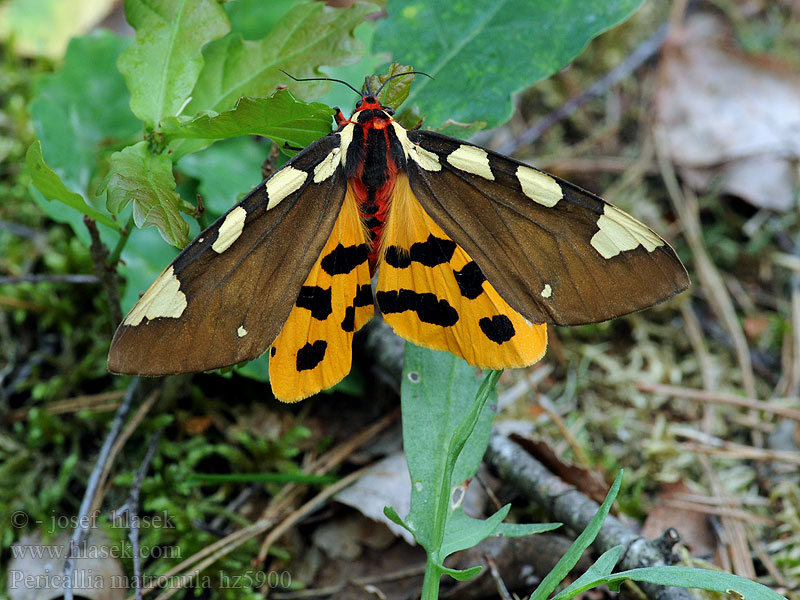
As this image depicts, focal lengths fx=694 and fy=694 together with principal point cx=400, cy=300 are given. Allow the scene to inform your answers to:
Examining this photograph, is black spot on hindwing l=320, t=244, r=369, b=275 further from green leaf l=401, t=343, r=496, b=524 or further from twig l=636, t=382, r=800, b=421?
twig l=636, t=382, r=800, b=421

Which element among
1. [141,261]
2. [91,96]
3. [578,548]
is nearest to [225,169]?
[141,261]

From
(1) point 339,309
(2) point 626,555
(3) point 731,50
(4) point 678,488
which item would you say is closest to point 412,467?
(1) point 339,309

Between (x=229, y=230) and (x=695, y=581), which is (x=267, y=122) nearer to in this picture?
(x=229, y=230)

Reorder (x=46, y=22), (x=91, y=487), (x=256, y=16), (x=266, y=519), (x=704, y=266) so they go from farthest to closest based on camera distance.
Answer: (x=46, y=22), (x=704, y=266), (x=256, y=16), (x=266, y=519), (x=91, y=487)

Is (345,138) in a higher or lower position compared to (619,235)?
higher

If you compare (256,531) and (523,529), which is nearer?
(523,529)

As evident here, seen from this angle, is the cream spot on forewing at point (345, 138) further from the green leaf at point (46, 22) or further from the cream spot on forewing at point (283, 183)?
the green leaf at point (46, 22)
